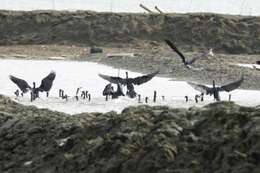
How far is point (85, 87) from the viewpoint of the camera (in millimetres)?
23438

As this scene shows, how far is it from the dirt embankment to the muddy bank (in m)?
36.0

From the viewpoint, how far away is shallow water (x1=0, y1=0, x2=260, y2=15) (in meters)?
63.8

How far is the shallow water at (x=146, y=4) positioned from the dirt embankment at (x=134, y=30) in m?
8.93

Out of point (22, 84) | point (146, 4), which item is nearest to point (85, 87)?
point (22, 84)

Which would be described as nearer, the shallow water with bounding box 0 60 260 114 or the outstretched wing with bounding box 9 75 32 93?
the shallow water with bounding box 0 60 260 114

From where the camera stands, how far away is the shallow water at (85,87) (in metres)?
18.3

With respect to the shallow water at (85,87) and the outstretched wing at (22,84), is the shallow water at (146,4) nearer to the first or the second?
the shallow water at (85,87)

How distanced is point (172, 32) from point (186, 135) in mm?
40490

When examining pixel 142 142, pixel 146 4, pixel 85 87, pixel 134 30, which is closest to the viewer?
pixel 142 142

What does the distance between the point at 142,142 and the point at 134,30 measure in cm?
4046

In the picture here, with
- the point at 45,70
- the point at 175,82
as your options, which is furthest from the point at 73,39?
the point at 175,82

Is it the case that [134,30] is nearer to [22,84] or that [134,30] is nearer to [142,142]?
[22,84]

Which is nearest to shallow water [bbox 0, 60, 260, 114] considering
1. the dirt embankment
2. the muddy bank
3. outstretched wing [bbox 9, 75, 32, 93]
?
outstretched wing [bbox 9, 75, 32, 93]

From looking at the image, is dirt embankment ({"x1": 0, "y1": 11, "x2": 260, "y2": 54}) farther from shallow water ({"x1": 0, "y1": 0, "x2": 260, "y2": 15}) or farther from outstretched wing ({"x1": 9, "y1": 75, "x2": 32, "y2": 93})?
outstretched wing ({"x1": 9, "y1": 75, "x2": 32, "y2": 93})
